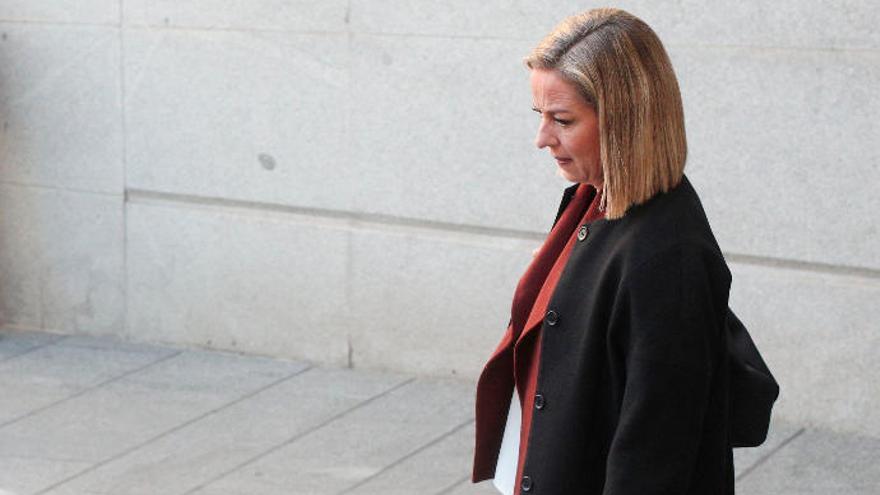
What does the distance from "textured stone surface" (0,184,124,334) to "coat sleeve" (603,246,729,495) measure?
16.5ft

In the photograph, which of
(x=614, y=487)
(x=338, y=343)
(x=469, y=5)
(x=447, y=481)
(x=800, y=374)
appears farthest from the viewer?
(x=338, y=343)

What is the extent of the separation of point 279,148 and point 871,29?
2679 mm

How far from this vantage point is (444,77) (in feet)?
20.9

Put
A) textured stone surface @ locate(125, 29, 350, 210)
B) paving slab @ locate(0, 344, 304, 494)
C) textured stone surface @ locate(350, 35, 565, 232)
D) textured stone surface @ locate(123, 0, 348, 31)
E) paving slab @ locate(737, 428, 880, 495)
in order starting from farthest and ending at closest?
1. textured stone surface @ locate(125, 29, 350, 210)
2. textured stone surface @ locate(123, 0, 348, 31)
3. textured stone surface @ locate(350, 35, 565, 232)
4. paving slab @ locate(0, 344, 304, 494)
5. paving slab @ locate(737, 428, 880, 495)

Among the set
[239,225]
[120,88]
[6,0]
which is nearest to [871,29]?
[239,225]

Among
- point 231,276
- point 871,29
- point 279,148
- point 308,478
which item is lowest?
point 308,478

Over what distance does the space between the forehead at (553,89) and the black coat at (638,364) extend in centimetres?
22

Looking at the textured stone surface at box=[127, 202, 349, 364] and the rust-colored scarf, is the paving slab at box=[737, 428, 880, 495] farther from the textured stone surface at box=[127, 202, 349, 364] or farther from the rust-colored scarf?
the rust-colored scarf

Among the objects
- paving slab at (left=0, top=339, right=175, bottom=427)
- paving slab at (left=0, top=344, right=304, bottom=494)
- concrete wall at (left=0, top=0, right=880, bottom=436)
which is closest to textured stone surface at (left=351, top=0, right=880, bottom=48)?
concrete wall at (left=0, top=0, right=880, bottom=436)

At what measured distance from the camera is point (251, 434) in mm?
5883

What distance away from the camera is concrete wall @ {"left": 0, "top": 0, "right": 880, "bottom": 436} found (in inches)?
220

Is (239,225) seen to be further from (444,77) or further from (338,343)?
(444,77)

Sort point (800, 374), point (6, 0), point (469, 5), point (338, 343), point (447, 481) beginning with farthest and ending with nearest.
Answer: point (6, 0) → point (338, 343) → point (469, 5) → point (800, 374) → point (447, 481)

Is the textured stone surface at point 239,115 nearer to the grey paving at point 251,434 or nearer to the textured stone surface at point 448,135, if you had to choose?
the textured stone surface at point 448,135
